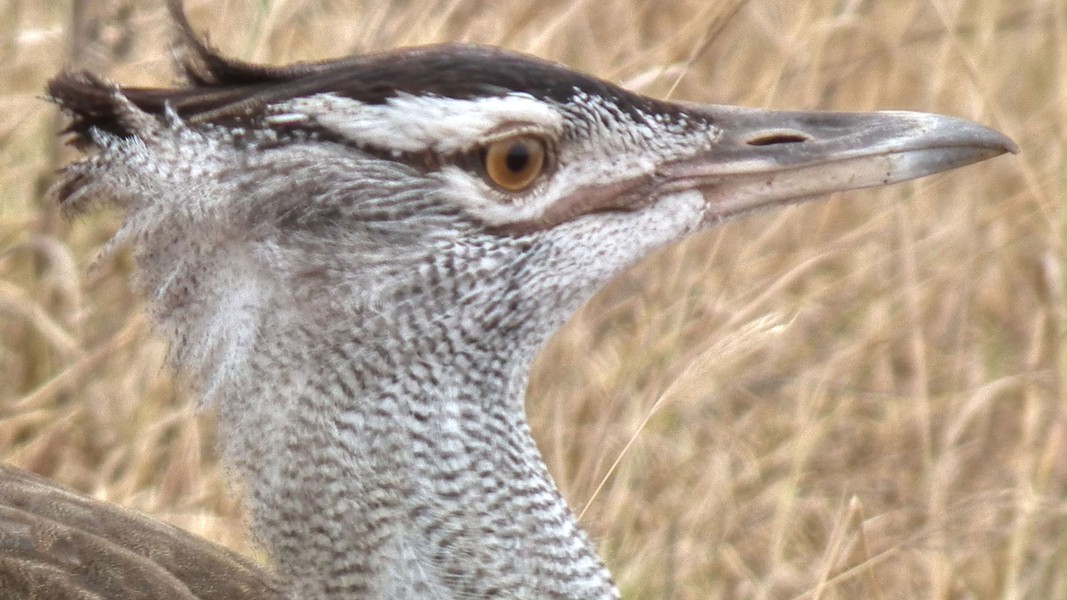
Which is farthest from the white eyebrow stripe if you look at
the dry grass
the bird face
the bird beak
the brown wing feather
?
the dry grass

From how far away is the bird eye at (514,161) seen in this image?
77.9 inches

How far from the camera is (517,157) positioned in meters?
1.99

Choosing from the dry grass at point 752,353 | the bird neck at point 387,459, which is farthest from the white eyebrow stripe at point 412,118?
the dry grass at point 752,353

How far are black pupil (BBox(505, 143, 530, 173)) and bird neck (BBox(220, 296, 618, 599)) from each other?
191mm

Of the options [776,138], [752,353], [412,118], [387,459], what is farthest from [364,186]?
[752,353]

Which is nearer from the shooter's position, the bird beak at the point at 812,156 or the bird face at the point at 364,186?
the bird face at the point at 364,186

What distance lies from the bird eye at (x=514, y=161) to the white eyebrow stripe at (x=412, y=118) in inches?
1.0

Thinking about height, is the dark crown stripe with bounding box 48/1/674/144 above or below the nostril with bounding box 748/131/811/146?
above

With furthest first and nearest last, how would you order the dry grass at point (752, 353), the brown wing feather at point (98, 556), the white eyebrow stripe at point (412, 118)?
the dry grass at point (752, 353) < the brown wing feather at point (98, 556) < the white eyebrow stripe at point (412, 118)

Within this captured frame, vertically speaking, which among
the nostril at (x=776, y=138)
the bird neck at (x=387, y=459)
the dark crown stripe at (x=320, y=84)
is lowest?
the bird neck at (x=387, y=459)

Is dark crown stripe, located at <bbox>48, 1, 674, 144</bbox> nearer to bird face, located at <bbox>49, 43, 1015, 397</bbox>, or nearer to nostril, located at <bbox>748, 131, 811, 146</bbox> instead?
bird face, located at <bbox>49, 43, 1015, 397</bbox>

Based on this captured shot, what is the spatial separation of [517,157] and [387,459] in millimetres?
400

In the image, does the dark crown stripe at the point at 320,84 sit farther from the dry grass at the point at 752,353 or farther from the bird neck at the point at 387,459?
the dry grass at the point at 752,353

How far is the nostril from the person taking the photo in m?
2.18
